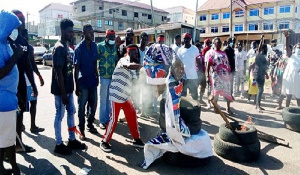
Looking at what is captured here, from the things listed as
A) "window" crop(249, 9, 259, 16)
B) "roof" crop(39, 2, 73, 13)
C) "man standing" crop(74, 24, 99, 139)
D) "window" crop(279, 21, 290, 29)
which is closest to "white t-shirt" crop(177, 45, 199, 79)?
"man standing" crop(74, 24, 99, 139)

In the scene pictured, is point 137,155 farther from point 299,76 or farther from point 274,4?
point 274,4

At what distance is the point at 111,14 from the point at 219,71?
45860mm

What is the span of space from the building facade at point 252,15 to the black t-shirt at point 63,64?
3276 cm

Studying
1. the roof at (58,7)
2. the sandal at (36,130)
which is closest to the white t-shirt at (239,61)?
the sandal at (36,130)

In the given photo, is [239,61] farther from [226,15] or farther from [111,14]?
[111,14]

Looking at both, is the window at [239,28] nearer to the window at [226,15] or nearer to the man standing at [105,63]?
the window at [226,15]

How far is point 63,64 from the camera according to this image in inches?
151

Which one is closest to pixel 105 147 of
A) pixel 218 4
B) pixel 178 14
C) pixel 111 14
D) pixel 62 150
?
pixel 62 150

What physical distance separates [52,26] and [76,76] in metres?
51.2

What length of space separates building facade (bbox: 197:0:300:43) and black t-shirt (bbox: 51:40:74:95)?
107ft

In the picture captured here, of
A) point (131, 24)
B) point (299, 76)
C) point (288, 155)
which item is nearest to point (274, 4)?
point (131, 24)

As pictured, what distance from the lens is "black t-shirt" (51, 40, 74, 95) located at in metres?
3.76

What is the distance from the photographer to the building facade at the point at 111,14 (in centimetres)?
4747

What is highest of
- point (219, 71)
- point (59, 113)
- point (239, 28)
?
point (239, 28)
